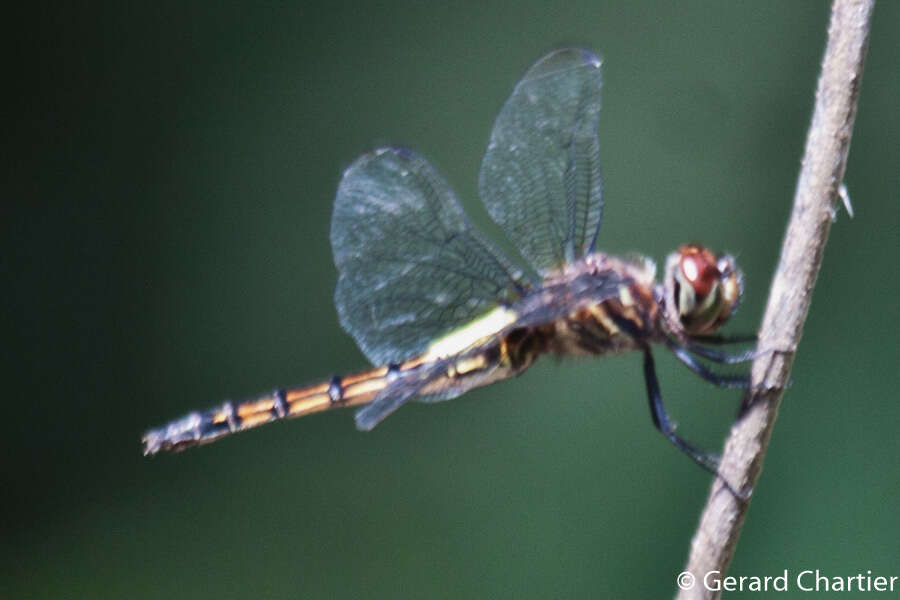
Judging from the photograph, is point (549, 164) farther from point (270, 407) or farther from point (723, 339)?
point (270, 407)

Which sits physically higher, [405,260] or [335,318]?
[405,260]

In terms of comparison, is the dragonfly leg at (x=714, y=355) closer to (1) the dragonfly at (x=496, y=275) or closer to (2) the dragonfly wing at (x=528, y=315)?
(1) the dragonfly at (x=496, y=275)

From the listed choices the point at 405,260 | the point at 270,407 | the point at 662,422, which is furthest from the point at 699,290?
the point at 270,407

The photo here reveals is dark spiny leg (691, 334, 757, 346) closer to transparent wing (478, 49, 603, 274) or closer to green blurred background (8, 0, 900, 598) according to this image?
transparent wing (478, 49, 603, 274)

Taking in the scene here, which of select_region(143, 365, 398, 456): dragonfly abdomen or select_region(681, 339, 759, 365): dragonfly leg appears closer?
select_region(681, 339, 759, 365): dragonfly leg

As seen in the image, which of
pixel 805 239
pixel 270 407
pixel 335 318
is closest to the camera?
pixel 805 239

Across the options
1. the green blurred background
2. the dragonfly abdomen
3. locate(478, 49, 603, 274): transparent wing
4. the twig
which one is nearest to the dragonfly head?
locate(478, 49, 603, 274): transparent wing

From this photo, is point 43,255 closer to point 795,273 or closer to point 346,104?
point 346,104
